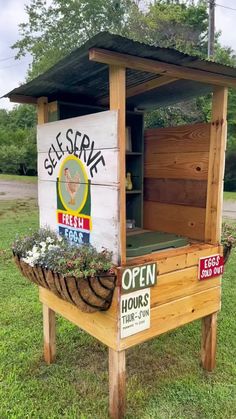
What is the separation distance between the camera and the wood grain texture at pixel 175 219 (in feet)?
6.36

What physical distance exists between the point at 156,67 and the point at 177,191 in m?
0.81

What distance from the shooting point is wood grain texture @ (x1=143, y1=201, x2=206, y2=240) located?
1938 millimetres

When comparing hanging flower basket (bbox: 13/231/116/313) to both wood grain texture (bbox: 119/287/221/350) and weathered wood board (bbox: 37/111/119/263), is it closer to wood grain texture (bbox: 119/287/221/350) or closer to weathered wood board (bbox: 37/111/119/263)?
weathered wood board (bbox: 37/111/119/263)

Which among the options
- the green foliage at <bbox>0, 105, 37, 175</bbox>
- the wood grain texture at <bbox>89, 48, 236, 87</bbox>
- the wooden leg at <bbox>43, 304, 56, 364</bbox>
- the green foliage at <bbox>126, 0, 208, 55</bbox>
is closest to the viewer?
the wood grain texture at <bbox>89, 48, 236, 87</bbox>

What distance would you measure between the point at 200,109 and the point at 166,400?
7.94 m

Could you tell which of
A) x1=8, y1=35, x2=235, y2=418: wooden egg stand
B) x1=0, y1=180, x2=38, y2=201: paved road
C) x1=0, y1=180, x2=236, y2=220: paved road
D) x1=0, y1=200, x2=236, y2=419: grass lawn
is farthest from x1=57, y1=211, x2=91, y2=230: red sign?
x1=0, y1=180, x2=38, y2=201: paved road

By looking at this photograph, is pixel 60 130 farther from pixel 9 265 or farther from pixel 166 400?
pixel 9 265

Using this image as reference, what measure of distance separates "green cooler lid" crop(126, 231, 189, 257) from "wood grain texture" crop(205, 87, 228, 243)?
0.56 feet

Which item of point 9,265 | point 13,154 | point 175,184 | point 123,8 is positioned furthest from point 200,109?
point 13,154

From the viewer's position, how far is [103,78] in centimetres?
171

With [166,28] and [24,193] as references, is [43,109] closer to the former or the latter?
[24,193]

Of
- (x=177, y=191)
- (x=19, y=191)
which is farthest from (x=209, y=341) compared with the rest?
(x=19, y=191)

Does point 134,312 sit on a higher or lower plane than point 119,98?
lower

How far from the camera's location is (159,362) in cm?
212
